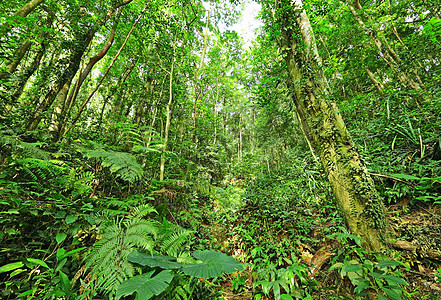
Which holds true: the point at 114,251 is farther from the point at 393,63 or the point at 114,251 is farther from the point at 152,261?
the point at 393,63

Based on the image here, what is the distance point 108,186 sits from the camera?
8.77ft

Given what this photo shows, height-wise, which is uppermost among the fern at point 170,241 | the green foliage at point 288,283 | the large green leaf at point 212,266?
the fern at point 170,241

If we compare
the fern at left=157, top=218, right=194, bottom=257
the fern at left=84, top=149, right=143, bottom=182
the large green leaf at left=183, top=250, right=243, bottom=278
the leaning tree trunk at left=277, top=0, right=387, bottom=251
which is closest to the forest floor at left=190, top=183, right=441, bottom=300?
the leaning tree trunk at left=277, top=0, right=387, bottom=251

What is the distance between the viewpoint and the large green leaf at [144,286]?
108 cm

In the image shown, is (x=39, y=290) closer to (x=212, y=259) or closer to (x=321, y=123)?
(x=212, y=259)

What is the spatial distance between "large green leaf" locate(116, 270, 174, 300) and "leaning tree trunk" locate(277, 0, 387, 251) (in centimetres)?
235

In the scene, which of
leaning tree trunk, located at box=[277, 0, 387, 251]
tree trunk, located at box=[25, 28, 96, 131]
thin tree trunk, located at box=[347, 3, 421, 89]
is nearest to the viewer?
leaning tree trunk, located at box=[277, 0, 387, 251]

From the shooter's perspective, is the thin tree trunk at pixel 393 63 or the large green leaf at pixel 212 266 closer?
the large green leaf at pixel 212 266

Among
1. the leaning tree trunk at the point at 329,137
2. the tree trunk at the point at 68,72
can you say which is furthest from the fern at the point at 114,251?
the tree trunk at the point at 68,72

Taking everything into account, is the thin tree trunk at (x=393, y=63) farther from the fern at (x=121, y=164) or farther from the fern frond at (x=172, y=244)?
the fern at (x=121, y=164)

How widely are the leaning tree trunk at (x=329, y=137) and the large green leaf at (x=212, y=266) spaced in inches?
70.3

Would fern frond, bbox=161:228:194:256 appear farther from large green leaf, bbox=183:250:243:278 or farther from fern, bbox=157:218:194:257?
large green leaf, bbox=183:250:243:278

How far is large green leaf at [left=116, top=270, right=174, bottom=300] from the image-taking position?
108 cm

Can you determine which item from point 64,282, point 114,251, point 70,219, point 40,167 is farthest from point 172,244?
point 40,167
